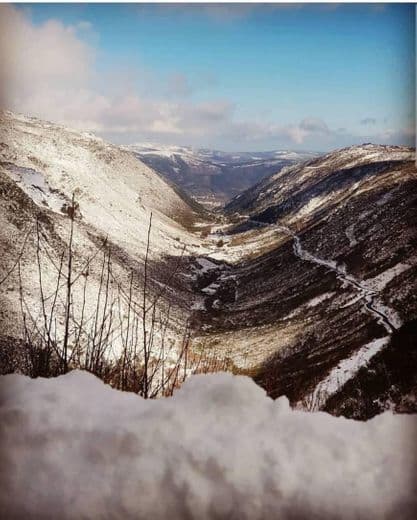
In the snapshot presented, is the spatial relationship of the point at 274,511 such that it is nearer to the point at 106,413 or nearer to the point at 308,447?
the point at 308,447

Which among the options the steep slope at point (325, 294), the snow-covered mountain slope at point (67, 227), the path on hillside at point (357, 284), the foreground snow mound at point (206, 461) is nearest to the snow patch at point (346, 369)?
the steep slope at point (325, 294)

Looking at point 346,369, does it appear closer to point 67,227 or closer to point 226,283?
point 67,227

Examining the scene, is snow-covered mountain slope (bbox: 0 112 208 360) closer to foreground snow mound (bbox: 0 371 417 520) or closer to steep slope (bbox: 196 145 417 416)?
steep slope (bbox: 196 145 417 416)

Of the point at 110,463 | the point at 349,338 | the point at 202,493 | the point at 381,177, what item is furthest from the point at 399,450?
the point at 381,177

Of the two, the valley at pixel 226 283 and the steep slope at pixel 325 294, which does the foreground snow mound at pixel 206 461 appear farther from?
the steep slope at pixel 325 294

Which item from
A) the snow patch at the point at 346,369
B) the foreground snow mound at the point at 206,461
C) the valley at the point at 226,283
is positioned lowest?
the foreground snow mound at the point at 206,461

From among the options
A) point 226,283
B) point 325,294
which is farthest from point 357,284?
point 226,283
